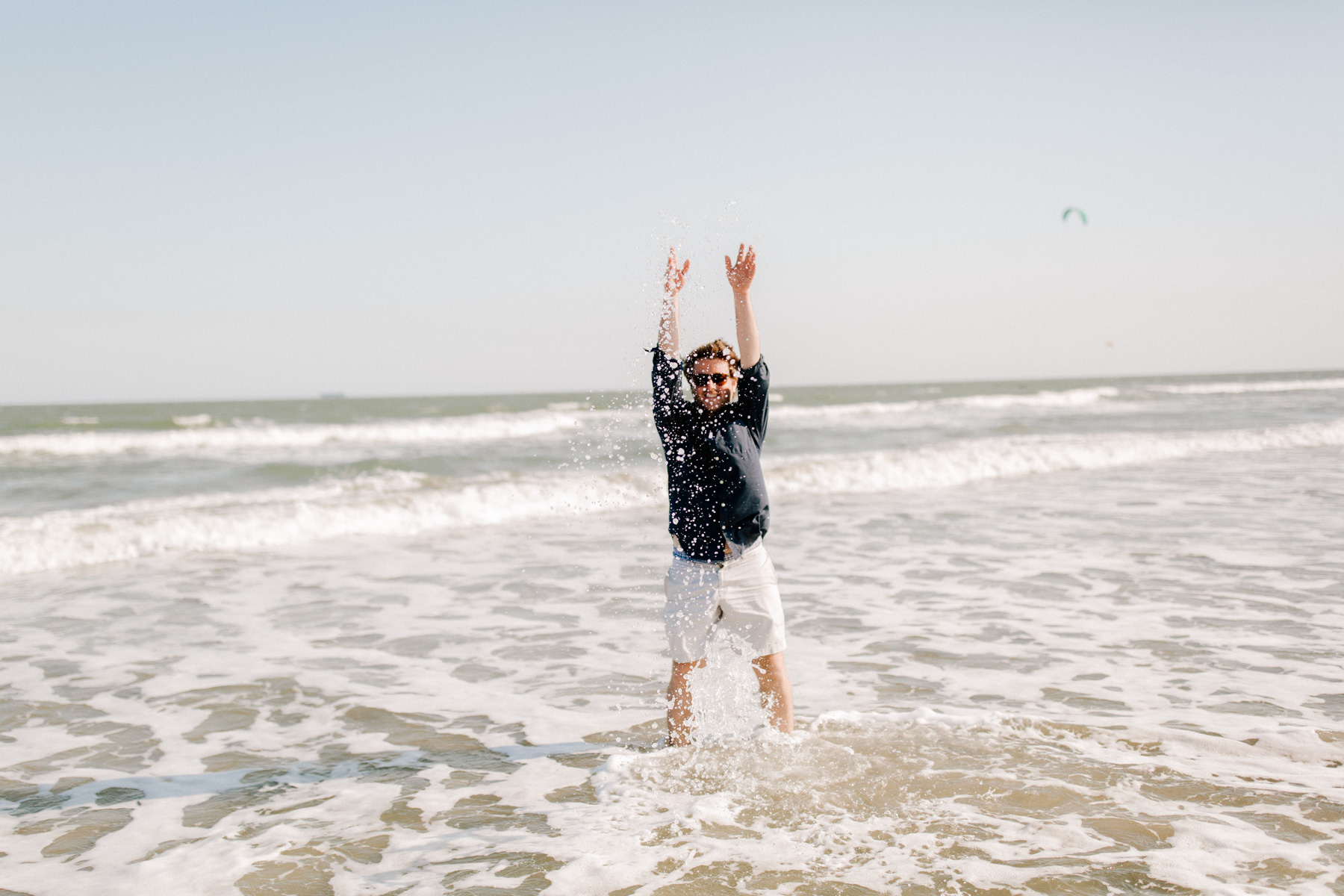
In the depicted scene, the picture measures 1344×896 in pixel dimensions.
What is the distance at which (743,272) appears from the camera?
410cm

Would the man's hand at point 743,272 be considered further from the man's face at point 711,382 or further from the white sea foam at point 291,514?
the white sea foam at point 291,514

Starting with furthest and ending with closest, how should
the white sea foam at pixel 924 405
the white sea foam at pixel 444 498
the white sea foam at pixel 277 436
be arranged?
the white sea foam at pixel 924 405
the white sea foam at pixel 277 436
the white sea foam at pixel 444 498

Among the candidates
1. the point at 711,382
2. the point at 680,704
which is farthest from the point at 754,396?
the point at 680,704

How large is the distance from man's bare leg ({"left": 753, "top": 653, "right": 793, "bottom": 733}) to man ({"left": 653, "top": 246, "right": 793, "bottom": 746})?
0.09 feet

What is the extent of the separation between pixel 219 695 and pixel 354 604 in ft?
7.95

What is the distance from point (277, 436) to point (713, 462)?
30.3 meters

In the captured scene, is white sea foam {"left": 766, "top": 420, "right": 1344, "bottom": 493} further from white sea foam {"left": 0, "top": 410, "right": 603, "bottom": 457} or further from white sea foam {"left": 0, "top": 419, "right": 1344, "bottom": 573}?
white sea foam {"left": 0, "top": 410, "right": 603, "bottom": 457}

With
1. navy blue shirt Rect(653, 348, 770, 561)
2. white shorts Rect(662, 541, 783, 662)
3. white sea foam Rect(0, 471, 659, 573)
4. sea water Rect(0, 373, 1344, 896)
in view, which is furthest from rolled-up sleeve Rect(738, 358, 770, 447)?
white sea foam Rect(0, 471, 659, 573)

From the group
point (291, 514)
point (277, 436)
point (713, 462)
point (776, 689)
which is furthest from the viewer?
point (277, 436)

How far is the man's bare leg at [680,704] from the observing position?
13.6ft

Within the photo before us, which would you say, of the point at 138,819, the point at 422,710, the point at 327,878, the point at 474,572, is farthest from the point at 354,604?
the point at 327,878

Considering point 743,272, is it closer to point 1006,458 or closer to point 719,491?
point 719,491

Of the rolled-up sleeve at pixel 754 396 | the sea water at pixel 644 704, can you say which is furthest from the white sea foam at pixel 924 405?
the rolled-up sleeve at pixel 754 396

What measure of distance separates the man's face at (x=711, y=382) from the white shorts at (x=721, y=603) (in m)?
0.70
